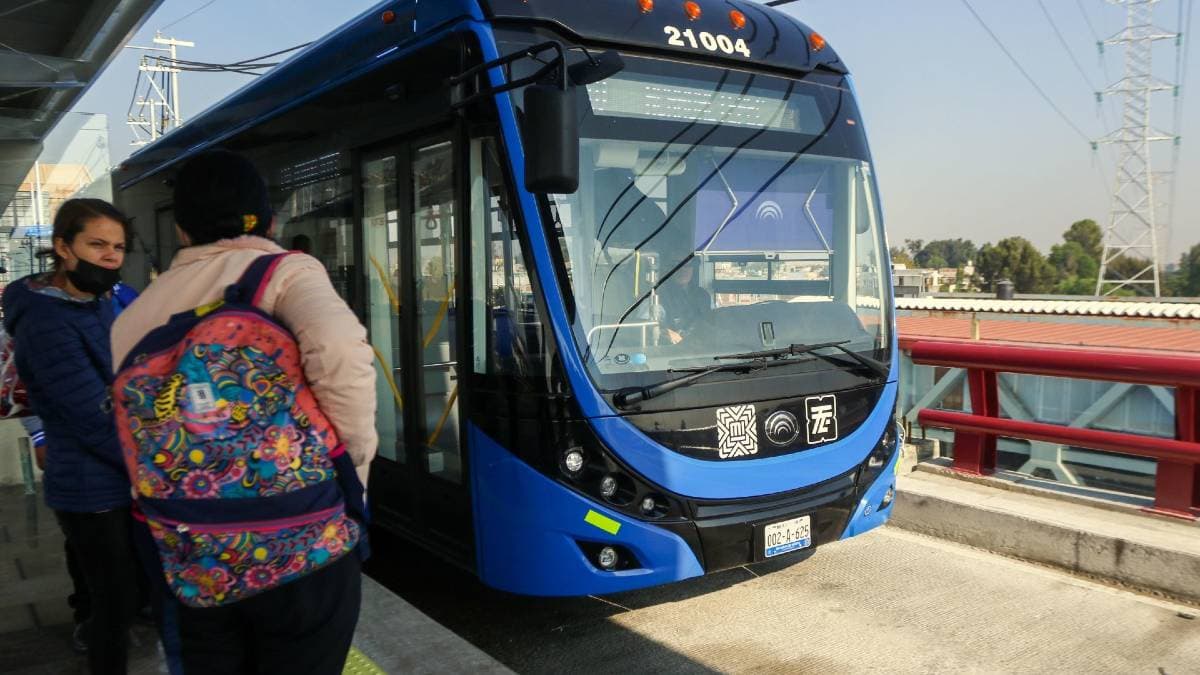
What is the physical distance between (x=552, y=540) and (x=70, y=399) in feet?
6.60

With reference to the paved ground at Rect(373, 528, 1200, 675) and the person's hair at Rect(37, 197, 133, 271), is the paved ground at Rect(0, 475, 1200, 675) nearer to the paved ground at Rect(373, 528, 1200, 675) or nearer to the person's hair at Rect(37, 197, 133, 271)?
the paved ground at Rect(373, 528, 1200, 675)

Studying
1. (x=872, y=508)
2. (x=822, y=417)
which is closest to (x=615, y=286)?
(x=822, y=417)

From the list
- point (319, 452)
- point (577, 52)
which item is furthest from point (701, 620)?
point (319, 452)

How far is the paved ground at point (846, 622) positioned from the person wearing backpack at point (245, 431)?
8.19ft

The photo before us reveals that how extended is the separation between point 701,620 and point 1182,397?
10.1 feet

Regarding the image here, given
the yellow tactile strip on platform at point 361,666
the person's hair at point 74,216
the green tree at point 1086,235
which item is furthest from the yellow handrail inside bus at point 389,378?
the green tree at point 1086,235

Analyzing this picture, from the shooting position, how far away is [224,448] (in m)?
1.92

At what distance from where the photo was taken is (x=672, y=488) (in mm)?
4320

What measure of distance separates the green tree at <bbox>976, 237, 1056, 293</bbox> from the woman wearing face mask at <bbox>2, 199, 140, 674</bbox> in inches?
3243

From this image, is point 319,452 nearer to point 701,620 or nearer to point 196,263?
point 196,263

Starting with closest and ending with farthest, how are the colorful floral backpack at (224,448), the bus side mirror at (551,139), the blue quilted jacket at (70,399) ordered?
1. the colorful floral backpack at (224,448)
2. the blue quilted jacket at (70,399)
3. the bus side mirror at (551,139)

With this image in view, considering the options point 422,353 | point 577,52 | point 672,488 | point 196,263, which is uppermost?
point 577,52

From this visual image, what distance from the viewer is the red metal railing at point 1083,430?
534 centimetres

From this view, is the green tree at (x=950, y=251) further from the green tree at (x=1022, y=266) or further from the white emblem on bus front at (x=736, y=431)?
the white emblem on bus front at (x=736, y=431)
